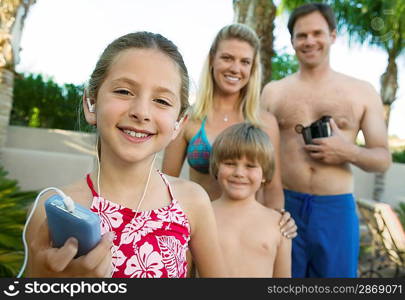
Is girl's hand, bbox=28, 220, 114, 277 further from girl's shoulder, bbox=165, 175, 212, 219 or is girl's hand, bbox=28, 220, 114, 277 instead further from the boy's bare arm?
the boy's bare arm

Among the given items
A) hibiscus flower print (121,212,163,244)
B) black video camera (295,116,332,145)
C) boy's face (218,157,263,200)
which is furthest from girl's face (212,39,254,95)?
hibiscus flower print (121,212,163,244)

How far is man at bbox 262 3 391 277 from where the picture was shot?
3.11 metres

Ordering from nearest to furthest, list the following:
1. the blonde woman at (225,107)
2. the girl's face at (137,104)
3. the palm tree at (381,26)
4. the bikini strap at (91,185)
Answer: the girl's face at (137,104), the bikini strap at (91,185), the blonde woman at (225,107), the palm tree at (381,26)

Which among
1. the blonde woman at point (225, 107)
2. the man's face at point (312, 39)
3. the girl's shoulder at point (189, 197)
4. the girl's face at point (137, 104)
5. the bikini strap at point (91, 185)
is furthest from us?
the man's face at point (312, 39)

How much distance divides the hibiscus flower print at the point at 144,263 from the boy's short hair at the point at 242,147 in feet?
3.47

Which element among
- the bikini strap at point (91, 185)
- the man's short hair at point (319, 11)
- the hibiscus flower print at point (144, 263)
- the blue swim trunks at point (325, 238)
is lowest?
the blue swim trunks at point (325, 238)

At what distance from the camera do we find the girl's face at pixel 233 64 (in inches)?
106

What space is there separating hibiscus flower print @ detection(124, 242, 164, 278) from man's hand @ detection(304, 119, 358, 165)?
1.90 m

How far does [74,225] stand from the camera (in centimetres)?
110

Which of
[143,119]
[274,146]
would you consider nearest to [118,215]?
[143,119]

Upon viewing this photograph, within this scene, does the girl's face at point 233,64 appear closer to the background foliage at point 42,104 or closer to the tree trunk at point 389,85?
the background foliage at point 42,104

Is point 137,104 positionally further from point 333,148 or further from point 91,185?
point 333,148

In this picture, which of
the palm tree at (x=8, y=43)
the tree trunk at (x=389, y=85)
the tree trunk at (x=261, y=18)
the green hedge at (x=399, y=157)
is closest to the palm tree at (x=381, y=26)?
the tree trunk at (x=389, y=85)

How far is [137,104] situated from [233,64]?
1430mm
